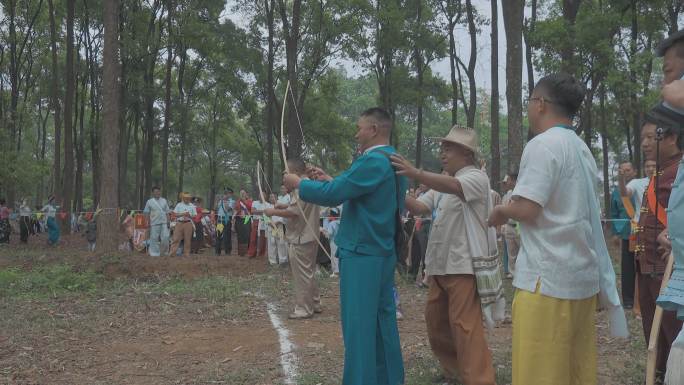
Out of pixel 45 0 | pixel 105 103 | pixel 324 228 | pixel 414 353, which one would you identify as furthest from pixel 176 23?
pixel 414 353

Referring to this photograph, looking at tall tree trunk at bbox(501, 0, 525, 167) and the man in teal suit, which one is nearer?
the man in teal suit

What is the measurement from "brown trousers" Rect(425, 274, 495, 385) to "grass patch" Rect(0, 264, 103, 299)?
706cm

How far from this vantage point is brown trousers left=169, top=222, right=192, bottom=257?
17203mm

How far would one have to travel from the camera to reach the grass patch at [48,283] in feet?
32.7

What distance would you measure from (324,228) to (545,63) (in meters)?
8.85

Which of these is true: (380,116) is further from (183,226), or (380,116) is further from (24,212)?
(24,212)

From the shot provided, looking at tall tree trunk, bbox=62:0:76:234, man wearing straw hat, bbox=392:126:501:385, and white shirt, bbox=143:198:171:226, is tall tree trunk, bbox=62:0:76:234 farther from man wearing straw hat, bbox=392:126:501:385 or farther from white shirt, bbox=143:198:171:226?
man wearing straw hat, bbox=392:126:501:385

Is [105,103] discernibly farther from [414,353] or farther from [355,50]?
[355,50]

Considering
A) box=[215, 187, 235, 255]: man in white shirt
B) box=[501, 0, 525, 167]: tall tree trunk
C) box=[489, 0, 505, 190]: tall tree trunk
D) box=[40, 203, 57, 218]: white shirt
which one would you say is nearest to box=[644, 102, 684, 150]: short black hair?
box=[501, 0, 525, 167]: tall tree trunk

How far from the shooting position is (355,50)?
96.7ft

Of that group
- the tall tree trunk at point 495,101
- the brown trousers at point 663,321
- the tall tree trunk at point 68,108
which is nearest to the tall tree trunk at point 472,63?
the tall tree trunk at point 495,101

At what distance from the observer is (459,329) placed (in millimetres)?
4414

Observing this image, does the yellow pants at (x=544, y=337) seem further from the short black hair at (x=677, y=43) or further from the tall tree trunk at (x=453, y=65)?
the tall tree trunk at (x=453, y=65)

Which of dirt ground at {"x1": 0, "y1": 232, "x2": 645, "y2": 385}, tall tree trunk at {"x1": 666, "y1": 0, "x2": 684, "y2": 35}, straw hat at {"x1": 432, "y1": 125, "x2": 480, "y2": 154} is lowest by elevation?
dirt ground at {"x1": 0, "y1": 232, "x2": 645, "y2": 385}
